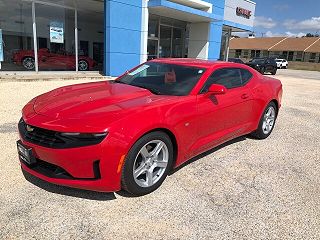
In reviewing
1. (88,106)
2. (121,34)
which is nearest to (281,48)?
(121,34)

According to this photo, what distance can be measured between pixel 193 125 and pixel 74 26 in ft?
41.1

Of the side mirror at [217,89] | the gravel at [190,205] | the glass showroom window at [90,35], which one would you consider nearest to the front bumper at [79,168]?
the gravel at [190,205]

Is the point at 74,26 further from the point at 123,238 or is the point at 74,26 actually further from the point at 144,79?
the point at 123,238

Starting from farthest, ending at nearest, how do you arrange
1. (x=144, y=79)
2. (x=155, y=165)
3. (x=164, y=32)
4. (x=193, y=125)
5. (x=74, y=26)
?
(x=164, y=32) → (x=74, y=26) → (x=144, y=79) → (x=193, y=125) → (x=155, y=165)

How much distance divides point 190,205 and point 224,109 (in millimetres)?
1629

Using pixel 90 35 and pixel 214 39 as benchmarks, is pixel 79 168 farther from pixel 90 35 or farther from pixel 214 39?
pixel 214 39

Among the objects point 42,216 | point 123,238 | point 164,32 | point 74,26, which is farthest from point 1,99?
point 164,32

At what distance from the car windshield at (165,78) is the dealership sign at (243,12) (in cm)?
2274

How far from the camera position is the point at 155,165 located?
329cm

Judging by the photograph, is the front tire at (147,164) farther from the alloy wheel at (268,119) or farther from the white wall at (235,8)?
the white wall at (235,8)

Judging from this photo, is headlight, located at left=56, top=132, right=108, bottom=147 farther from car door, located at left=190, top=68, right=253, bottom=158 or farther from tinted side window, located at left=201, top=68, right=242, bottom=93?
tinted side window, located at left=201, top=68, right=242, bottom=93

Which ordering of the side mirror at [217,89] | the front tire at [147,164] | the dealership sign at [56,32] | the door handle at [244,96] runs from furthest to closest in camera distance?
the dealership sign at [56,32], the door handle at [244,96], the side mirror at [217,89], the front tire at [147,164]

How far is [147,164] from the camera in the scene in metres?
3.21

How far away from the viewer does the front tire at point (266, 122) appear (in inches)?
208
